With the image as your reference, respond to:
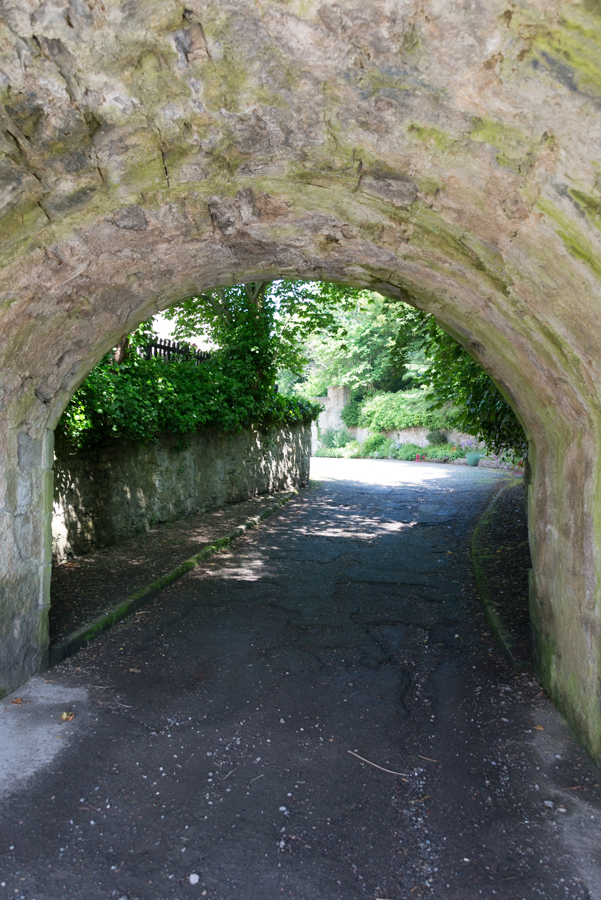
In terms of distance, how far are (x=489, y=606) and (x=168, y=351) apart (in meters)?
7.73

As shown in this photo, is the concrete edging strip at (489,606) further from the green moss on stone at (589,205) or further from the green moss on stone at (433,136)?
the green moss on stone at (433,136)

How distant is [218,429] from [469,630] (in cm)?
693

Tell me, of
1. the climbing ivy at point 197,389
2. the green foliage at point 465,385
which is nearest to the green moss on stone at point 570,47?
the green foliage at point 465,385

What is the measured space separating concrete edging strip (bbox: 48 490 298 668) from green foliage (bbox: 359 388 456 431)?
20664 mm

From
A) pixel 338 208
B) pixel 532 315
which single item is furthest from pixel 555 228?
pixel 338 208

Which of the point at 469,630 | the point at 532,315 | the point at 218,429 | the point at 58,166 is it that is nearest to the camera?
the point at 58,166

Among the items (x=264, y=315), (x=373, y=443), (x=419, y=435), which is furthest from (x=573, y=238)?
(x=373, y=443)

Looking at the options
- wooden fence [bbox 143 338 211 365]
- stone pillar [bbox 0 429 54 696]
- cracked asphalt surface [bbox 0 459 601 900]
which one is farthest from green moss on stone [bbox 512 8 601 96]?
wooden fence [bbox 143 338 211 365]

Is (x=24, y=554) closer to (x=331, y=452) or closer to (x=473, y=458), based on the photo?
(x=473, y=458)

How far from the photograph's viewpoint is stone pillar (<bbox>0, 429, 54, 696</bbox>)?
140 inches

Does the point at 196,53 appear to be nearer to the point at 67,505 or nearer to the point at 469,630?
the point at 469,630

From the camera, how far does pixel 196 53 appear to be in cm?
219

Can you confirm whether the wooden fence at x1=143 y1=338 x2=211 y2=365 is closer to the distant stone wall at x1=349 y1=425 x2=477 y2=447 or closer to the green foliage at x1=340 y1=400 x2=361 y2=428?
the distant stone wall at x1=349 y1=425 x2=477 y2=447

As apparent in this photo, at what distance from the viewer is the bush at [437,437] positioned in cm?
2820
